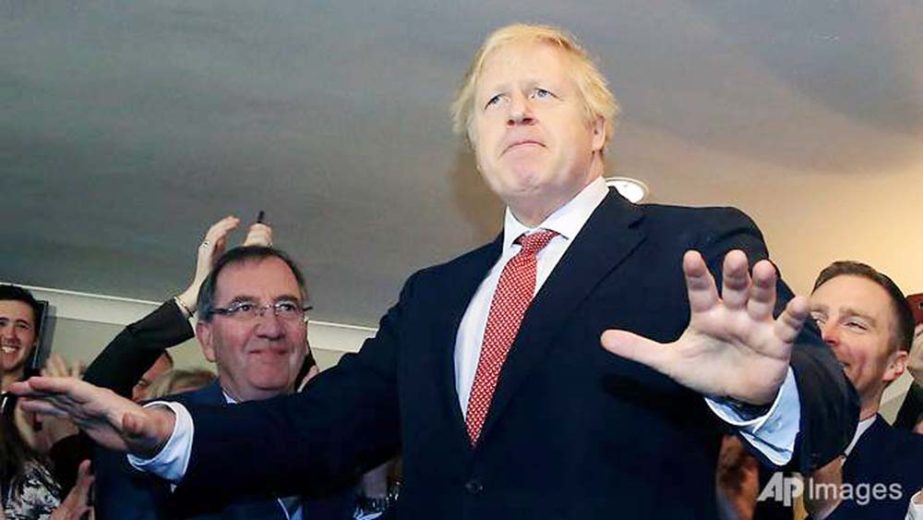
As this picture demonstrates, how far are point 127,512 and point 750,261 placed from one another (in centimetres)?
120

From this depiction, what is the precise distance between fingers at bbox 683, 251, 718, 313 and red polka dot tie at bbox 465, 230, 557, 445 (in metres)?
Result: 0.31

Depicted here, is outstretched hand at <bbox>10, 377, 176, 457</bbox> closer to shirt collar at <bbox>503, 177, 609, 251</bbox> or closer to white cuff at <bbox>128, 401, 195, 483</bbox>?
white cuff at <bbox>128, 401, 195, 483</bbox>

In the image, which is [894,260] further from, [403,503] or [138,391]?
[403,503]

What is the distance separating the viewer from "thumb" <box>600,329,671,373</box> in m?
1.18

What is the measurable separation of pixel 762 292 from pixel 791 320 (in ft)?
0.11

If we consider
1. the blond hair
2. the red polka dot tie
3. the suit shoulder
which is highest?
the blond hair

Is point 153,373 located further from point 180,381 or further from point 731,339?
point 731,339

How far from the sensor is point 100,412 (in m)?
1.41

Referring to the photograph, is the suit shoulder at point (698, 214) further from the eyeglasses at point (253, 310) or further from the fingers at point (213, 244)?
the fingers at point (213, 244)

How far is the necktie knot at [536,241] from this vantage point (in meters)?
1.55

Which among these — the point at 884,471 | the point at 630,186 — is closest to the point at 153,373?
the point at 630,186

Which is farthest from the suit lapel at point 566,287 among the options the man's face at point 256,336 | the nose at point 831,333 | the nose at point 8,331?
the nose at point 8,331

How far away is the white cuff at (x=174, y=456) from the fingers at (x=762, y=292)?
0.64 meters

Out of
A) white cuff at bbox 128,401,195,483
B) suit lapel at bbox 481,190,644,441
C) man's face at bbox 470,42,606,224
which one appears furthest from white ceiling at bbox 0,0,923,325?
white cuff at bbox 128,401,195,483
